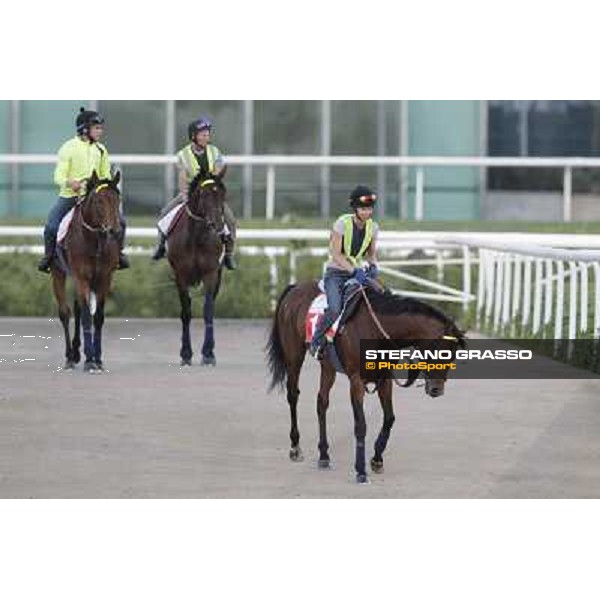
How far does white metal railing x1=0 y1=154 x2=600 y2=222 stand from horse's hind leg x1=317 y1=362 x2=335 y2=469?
15475mm

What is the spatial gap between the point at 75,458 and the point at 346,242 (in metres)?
2.00

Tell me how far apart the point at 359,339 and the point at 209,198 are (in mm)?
6730

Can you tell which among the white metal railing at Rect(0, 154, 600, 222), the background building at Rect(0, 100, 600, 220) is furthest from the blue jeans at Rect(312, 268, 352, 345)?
the background building at Rect(0, 100, 600, 220)

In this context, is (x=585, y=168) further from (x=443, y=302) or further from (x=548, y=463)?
(x=548, y=463)

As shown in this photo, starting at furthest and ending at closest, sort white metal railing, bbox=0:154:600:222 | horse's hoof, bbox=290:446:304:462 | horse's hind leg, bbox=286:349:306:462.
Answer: white metal railing, bbox=0:154:600:222 < horse's hoof, bbox=290:446:304:462 < horse's hind leg, bbox=286:349:306:462

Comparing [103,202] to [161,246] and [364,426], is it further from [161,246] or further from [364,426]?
[364,426]

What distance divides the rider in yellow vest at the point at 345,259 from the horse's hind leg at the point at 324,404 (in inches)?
5.0

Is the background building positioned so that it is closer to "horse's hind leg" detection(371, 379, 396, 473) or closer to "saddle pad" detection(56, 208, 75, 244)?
"saddle pad" detection(56, 208, 75, 244)

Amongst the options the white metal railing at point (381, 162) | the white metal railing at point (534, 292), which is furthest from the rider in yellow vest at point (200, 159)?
the white metal railing at point (381, 162)

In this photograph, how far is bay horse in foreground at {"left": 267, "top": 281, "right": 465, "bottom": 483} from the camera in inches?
440

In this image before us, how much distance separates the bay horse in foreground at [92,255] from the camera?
17453mm

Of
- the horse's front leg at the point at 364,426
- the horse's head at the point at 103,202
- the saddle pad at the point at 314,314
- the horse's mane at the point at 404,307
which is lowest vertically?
the horse's front leg at the point at 364,426

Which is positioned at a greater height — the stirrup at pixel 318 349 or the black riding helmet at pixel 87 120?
the black riding helmet at pixel 87 120

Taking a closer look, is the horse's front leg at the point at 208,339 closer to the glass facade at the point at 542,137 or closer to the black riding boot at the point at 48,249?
the black riding boot at the point at 48,249
